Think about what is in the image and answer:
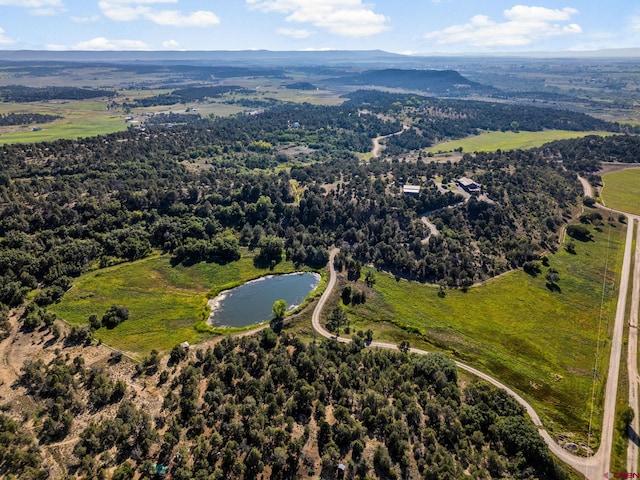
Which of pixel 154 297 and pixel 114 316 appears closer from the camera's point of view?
pixel 114 316

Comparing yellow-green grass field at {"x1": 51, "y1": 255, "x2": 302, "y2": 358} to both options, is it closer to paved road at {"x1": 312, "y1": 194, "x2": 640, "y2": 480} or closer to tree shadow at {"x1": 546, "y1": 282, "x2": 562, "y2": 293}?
paved road at {"x1": 312, "y1": 194, "x2": 640, "y2": 480}

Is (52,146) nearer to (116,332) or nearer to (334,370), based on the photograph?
(116,332)

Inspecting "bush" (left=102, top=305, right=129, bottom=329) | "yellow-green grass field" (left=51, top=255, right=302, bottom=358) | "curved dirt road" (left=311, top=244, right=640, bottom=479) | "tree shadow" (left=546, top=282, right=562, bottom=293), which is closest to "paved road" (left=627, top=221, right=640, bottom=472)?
"curved dirt road" (left=311, top=244, right=640, bottom=479)

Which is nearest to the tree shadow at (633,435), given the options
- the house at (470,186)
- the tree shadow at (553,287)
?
the tree shadow at (553,287)

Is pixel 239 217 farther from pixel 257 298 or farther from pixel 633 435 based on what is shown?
pixel 633 435

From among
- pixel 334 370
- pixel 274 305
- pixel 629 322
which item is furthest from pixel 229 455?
pixel 629 322

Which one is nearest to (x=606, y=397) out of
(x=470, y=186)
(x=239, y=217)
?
(x=470, y=186)
